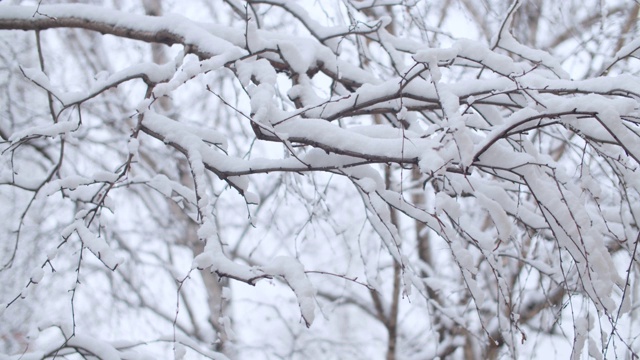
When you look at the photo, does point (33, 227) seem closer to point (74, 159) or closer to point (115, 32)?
point (74, 159)

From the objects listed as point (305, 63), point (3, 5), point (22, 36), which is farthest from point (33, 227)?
point (305, 63)

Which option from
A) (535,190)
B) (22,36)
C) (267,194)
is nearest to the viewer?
(535,190)

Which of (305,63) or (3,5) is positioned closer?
(305,63)

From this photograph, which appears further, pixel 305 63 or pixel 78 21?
pixel 78 21

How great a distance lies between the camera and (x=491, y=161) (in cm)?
178

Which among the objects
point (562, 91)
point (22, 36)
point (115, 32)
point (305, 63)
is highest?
point (22, 36)

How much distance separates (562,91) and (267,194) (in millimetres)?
6068

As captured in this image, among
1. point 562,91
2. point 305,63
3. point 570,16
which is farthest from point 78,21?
point 570,16

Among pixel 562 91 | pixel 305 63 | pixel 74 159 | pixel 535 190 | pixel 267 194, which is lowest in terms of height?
pixel 535 190

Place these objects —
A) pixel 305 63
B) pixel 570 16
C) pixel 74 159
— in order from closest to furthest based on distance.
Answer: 1. pixel 305 63
2. pixel 570 16
3. pixel 74 159

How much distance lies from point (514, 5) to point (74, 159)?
14.1ft

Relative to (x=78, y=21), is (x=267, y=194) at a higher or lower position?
higher

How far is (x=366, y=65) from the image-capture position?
4.81 metres

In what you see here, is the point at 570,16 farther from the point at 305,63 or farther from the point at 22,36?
the point at 22,36
